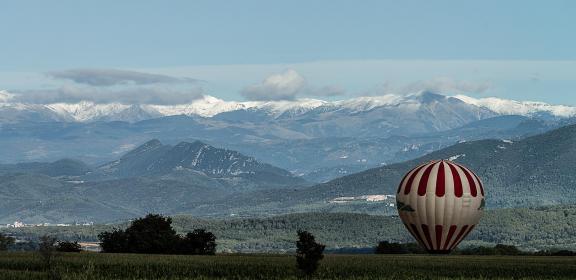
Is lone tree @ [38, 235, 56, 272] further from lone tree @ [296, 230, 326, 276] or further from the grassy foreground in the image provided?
lone tree @ [296, 230, 326, 276]

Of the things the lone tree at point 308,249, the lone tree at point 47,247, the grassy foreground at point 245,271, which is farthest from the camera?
the lone tree at point 47,247

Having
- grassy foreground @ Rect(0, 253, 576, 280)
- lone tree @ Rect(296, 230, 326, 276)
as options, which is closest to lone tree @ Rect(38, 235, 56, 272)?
grassy foreground @ Rect(0, 253, 576, 280)

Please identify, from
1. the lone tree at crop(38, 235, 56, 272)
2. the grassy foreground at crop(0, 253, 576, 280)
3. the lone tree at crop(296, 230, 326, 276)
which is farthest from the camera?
the lone tree at crop(38, 235, 56, 272)

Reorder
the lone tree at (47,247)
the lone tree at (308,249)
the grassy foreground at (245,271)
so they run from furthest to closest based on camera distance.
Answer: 1. the lone tree at (47,247)
2. the lone tree at (308,249)
3. the grassy foreground at (245,271)

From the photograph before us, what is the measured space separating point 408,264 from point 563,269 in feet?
62.9

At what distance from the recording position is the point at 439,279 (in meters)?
95.9

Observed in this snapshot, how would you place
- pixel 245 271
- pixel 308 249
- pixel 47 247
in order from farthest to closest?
pixel 245 271, pixel 47 247, pixel 308 249

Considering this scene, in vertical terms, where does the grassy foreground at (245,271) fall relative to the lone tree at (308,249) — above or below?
below

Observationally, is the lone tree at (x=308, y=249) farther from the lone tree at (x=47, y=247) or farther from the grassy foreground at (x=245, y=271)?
the lone tree at (x=47, y=247)

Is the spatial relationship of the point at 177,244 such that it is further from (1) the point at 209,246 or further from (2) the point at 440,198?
(2) the point at 440,198

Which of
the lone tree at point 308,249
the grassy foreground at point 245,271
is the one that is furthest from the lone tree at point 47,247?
the lone tree at point 308,249

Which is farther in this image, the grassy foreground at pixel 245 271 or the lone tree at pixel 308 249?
the lone tree at pixel 308 249

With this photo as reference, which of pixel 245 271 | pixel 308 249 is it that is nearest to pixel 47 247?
pixel 245 271

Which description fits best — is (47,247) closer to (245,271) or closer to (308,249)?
(245,271)
